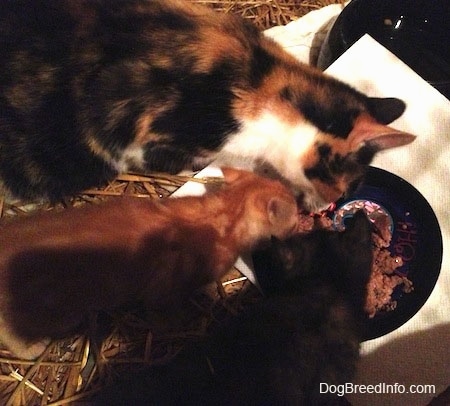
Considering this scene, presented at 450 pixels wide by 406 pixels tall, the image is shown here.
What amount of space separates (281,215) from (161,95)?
13.0 inches

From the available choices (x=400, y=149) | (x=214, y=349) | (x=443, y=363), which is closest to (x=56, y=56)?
(x=214, y=349)

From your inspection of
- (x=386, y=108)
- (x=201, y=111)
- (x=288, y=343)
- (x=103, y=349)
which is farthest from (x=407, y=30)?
(x=103, y=349)

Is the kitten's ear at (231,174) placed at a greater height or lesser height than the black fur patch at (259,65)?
lesser

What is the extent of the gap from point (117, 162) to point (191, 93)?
0.25 meters

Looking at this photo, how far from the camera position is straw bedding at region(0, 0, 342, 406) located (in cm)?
116

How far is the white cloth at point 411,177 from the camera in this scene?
1175 millimetres

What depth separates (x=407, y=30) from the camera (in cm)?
157

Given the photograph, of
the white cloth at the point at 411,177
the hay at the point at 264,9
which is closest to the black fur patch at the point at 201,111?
the white cloth at the point at 411,177

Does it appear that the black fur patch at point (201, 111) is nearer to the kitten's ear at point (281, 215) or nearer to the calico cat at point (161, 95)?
the calico cat at point (161, 95)

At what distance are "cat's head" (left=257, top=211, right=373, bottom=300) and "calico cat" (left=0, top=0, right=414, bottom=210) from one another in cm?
11

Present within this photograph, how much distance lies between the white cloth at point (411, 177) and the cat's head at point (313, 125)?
227 millimetres

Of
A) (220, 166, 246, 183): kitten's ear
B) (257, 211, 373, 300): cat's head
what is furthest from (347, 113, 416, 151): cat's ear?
(220, 166, 246, 183): kitten's ear

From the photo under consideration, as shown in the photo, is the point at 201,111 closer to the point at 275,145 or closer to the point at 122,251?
the point at 275,145

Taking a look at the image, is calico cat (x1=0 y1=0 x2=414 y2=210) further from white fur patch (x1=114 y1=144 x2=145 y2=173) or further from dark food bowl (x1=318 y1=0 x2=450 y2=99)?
dark food bowl (x1=318 y1=0 x2=450 y2=99)
